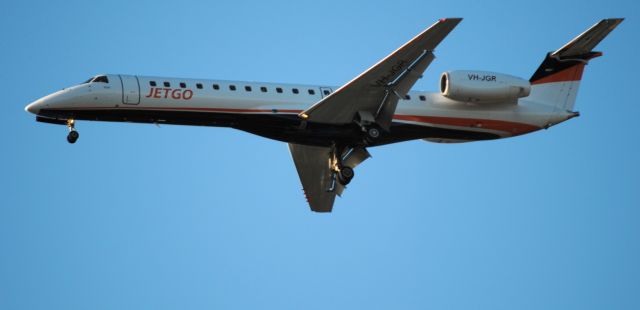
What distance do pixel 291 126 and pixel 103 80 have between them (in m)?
5.50

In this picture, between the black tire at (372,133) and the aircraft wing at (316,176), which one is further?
the aircraft wing at (316,176)

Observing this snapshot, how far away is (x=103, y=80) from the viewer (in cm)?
3042

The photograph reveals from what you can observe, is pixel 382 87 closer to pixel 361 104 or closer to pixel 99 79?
pixel 361 104

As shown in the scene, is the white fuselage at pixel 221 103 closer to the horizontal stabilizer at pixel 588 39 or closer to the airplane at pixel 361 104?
the airplane at pixel 361 104

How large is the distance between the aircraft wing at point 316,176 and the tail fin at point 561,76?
691cm

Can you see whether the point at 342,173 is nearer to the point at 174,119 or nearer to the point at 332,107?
the point at 332,107

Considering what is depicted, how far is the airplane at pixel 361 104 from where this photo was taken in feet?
98.7

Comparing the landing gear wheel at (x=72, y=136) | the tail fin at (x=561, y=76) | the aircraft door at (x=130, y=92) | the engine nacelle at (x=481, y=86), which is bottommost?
the landing gear wheel at (x=72, y=136)

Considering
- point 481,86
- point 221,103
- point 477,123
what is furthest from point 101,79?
point 477,123

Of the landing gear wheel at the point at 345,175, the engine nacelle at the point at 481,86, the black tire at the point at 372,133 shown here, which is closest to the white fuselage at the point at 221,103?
the engine nacelle at the point at 481,86

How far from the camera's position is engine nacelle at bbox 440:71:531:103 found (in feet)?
105

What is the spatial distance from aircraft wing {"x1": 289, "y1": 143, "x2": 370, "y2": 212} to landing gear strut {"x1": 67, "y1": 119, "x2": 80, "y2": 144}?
24.1 ft

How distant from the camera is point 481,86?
106 feet

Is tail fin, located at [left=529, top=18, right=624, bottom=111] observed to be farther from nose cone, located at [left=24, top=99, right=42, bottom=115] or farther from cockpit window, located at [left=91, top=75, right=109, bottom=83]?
nose cone, located at [left=24, top=99, right=42, bottom=115]
